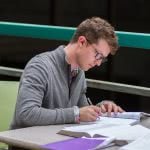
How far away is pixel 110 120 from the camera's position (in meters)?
2.78

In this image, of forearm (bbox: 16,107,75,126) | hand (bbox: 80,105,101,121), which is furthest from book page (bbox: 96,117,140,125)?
forearm (bbox: 16,107,75,126)

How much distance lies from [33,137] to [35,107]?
0.29 meters

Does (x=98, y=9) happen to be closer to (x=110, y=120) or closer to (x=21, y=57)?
(x=21, y=57)

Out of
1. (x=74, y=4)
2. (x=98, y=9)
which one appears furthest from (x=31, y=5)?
(x=98, y=9)

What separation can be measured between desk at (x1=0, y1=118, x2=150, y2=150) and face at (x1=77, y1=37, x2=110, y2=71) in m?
0.41

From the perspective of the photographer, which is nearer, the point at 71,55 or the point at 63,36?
the point at 71,55

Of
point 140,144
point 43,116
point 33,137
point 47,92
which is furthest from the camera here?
point 47,92

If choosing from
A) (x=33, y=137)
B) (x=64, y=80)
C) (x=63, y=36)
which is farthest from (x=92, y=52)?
(x=63, y=36)

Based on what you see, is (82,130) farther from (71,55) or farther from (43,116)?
(71,55)

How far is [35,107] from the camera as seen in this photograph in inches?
105

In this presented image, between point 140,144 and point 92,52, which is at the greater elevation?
point 92,52

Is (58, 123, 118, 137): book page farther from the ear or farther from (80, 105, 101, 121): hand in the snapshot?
the ear

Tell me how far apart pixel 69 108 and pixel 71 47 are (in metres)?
0.35

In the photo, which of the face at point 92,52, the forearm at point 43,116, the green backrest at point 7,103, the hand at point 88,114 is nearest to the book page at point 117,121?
the hand at point 88,114
